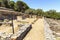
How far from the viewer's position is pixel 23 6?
71812 mm

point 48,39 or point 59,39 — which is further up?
point 48,39

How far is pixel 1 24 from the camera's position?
78.3ft

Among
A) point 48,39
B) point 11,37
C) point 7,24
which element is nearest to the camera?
point 48,39

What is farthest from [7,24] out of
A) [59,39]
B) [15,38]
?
[15,38]

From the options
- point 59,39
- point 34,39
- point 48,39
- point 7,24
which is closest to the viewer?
point 48,39

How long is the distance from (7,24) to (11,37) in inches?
513

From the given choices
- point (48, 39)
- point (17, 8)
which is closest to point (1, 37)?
point (48, 39)

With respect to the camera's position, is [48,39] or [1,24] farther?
[1,24]

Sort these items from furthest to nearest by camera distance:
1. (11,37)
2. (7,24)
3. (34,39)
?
(7,24) < (34,39) < (11,37)

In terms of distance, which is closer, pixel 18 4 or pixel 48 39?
pixel 48 39

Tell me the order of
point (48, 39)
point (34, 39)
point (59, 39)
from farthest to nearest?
point (59, 39)
point (34, 39)
point (48, 39)

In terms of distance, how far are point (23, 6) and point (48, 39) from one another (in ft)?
205

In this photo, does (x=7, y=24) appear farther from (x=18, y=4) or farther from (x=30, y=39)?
(x=18, y=4)

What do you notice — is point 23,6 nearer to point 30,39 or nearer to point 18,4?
point 18,4
